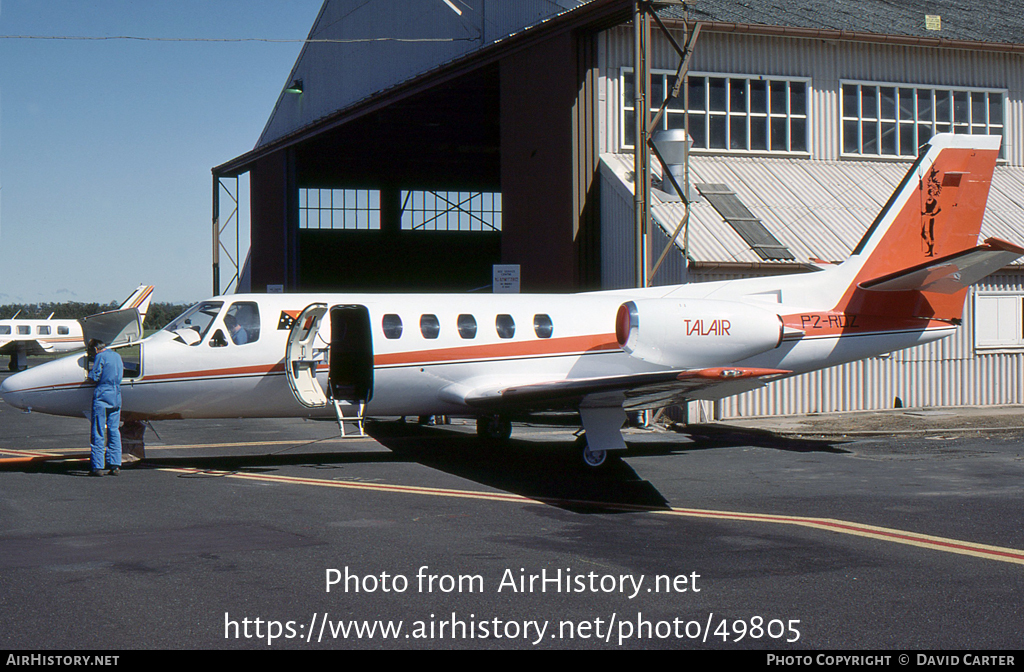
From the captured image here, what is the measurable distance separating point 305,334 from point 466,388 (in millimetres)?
2805

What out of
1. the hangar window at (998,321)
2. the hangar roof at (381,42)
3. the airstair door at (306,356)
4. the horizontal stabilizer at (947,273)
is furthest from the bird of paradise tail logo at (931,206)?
the airstair door at (306,356)

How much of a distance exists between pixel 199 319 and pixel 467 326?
4.34 m

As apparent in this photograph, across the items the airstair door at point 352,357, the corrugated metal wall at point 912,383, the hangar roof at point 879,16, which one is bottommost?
Answer: the corrugated metal wall at point 912,383

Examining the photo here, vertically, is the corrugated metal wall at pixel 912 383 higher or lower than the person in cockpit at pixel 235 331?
lower

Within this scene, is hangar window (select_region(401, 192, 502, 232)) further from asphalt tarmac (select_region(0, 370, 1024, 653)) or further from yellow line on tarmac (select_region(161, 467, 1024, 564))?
yellow line on tarmac (select_region(161, 467, 1024, 564))

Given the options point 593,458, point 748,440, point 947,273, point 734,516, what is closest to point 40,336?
point 748,440

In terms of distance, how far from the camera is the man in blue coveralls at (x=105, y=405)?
14031mm

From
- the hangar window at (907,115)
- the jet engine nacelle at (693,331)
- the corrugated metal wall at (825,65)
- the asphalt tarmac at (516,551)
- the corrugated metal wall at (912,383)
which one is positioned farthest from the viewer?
the hangar window at (907,115)

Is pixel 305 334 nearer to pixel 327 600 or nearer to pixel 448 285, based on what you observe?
pixel 327 600

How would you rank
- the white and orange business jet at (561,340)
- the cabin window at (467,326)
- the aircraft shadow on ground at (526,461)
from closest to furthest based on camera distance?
the aircraft shadow on ground at (526,461) → the white and orange business jet at (561,340) → the cabin window at (467,326)

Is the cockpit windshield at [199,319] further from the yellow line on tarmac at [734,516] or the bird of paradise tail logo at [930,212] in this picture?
the bird of paradise tail logo at [930,212]

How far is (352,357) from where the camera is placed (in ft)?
53.6

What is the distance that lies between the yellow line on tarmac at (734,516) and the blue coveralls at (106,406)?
120 centimetres

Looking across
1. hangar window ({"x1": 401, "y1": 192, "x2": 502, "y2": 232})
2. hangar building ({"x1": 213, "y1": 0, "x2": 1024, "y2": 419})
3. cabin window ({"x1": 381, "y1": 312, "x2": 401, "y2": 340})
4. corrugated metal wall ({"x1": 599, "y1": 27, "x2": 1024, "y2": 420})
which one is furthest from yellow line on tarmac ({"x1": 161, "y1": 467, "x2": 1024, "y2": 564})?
hangar window ({"x1": 401, "y1": 192, "x2": 502, "y2": 232})
